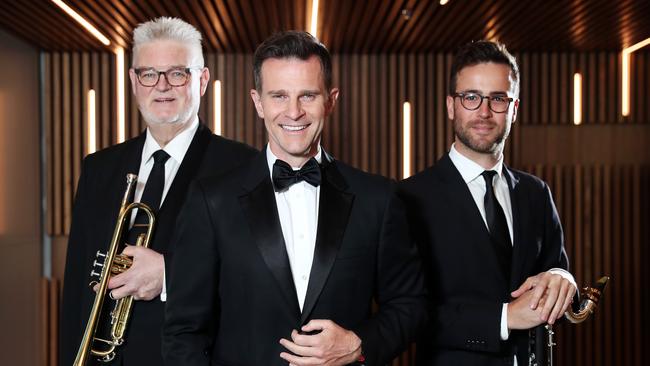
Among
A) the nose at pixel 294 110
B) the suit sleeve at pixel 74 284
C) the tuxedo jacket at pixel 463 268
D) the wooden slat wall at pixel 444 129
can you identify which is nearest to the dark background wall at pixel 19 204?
the wooden slat wall at pixel 444 129

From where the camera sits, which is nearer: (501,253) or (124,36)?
(501,253)

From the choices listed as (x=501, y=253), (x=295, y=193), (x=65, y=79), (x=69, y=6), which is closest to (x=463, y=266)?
(x=501, y=253)

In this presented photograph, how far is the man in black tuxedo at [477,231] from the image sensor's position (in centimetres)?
261

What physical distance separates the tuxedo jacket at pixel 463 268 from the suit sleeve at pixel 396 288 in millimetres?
377

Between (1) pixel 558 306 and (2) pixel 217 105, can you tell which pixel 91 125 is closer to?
(2) pixel 217 105

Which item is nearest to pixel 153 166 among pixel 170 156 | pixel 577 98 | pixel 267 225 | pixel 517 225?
pixel 170 156

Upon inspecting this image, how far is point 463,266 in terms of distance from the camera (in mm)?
2645

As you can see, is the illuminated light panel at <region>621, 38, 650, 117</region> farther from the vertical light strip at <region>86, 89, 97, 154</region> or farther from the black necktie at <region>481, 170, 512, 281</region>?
the black necktie at <region>481, 170, 512, 281</region>

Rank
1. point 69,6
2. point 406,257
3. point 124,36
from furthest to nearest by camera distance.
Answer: point 124,36
point 69,6
point 406,257

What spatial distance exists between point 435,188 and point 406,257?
55 centimetres

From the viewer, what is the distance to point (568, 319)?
8.21 ft

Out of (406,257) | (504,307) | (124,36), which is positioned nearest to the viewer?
(406,257)

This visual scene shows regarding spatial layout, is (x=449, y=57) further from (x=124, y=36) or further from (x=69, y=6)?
(x=69, y=6)

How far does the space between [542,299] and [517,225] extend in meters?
0.35
